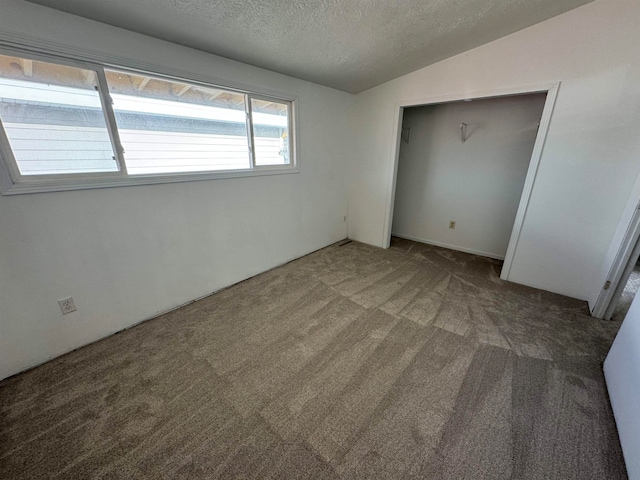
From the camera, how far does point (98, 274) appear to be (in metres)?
1.82

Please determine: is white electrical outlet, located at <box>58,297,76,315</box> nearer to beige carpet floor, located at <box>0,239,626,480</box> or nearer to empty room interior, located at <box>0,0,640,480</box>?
empty room interior, located at <box>0,0,640,480</box>

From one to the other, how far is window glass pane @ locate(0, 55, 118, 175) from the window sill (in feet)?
0.24

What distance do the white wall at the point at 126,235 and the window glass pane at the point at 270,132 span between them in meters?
0.17

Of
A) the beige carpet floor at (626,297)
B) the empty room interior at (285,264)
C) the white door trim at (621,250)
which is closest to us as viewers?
the empty room interior at (285,264)

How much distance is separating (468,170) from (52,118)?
4130 mm

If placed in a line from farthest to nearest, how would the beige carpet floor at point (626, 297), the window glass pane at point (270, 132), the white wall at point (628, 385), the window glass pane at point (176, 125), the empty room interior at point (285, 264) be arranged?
the window glass pane at point (270, 132) → the beige carpet floor at point (626, 297) → the window glass pane at point (176, 125) → the empty room interior at point (285, 264) → the white wall at point (628, 385)

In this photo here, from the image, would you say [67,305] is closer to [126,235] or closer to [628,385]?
[126,235]

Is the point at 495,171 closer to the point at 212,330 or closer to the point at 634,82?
the point at 634,82

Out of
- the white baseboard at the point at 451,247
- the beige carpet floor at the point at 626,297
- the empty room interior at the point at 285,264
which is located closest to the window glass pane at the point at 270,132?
the empty room interior at the point at 285,264

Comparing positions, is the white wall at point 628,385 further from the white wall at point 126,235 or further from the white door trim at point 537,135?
the white wall at point 126,235

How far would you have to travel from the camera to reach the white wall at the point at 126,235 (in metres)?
1.51

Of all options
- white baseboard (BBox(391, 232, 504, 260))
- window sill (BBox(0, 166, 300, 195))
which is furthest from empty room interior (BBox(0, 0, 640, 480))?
white baseboard (BBox(391, 232, 504, 260))

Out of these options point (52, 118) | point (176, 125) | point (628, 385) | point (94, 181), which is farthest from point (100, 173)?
point (628, 385)

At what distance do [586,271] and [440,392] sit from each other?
207 centimetres
